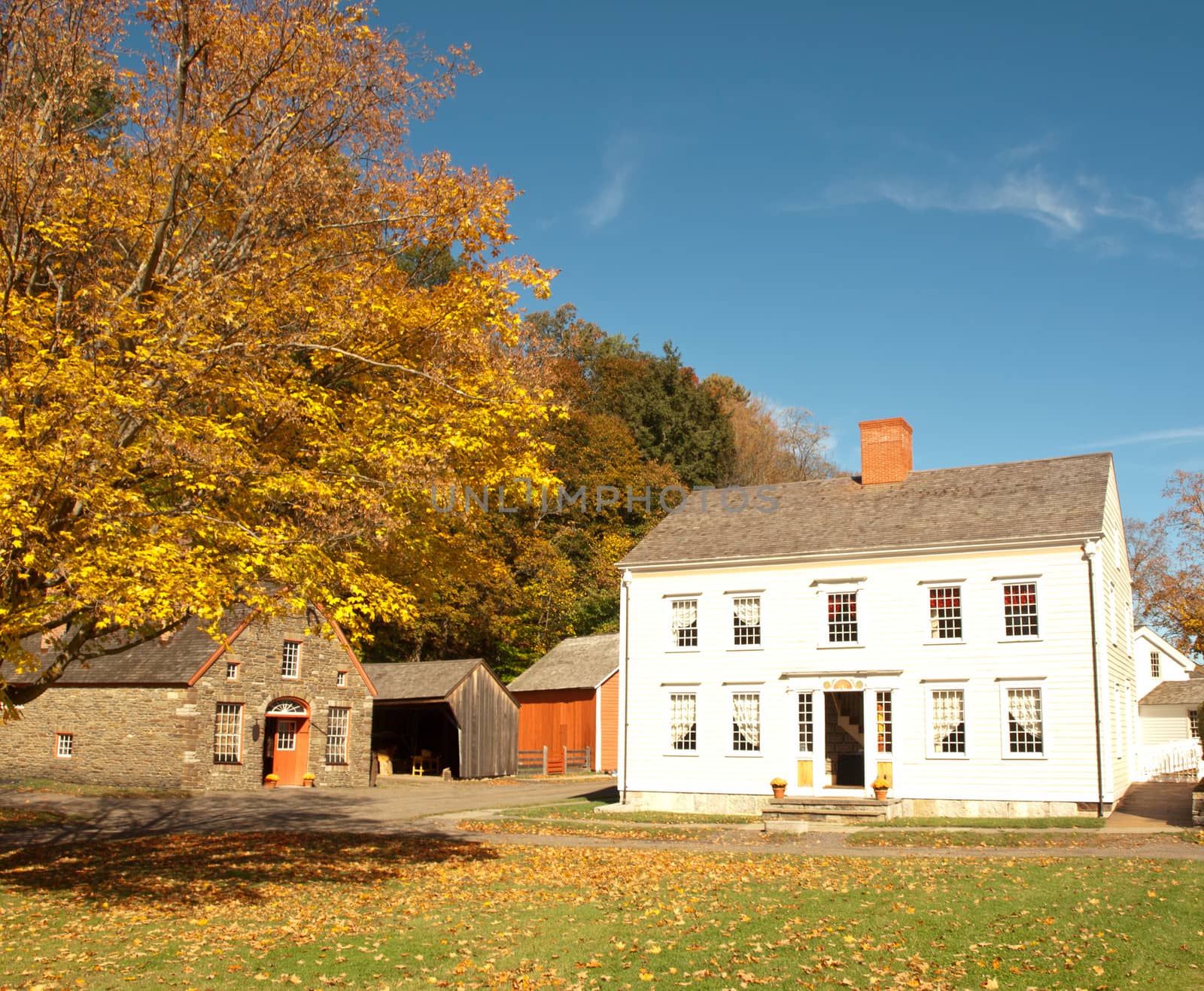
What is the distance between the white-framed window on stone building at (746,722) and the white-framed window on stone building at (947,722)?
4.30 m

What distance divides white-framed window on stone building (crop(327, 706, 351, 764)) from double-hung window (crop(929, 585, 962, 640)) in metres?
21.0

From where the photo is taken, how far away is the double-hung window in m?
26.6

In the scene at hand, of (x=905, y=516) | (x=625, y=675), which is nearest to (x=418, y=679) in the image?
(x=625, y=675)

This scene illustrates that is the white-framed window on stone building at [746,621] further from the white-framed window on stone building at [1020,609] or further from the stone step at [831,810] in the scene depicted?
the white-framed window on stone building at [1020,609]

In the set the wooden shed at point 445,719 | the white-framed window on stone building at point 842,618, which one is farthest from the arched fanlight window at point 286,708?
the white-framed window on stone building at point 842,618

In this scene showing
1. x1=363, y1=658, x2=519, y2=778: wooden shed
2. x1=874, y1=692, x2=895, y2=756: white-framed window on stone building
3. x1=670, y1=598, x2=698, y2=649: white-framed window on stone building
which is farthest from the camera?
x1=363, y1=658, x2=519, y2=778: wooden shed

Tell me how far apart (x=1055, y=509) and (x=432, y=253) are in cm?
1765

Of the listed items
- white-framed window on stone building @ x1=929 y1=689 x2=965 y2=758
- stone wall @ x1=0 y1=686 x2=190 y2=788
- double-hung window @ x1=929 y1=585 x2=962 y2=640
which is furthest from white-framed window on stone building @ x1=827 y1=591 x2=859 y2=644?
stone wall @ x1=0 y1=686 x2=190 y2=788

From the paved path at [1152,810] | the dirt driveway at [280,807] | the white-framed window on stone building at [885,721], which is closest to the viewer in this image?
the paved path at [1152,810]

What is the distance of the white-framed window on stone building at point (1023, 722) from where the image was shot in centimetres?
2519

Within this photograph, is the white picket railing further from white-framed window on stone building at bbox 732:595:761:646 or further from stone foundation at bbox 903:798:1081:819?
white-framed window on stone building at bbox 732:595:761:646

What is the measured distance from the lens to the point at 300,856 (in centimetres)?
1830

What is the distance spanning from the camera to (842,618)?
91.4 feet

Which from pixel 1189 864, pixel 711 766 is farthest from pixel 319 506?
pixel 711 766
